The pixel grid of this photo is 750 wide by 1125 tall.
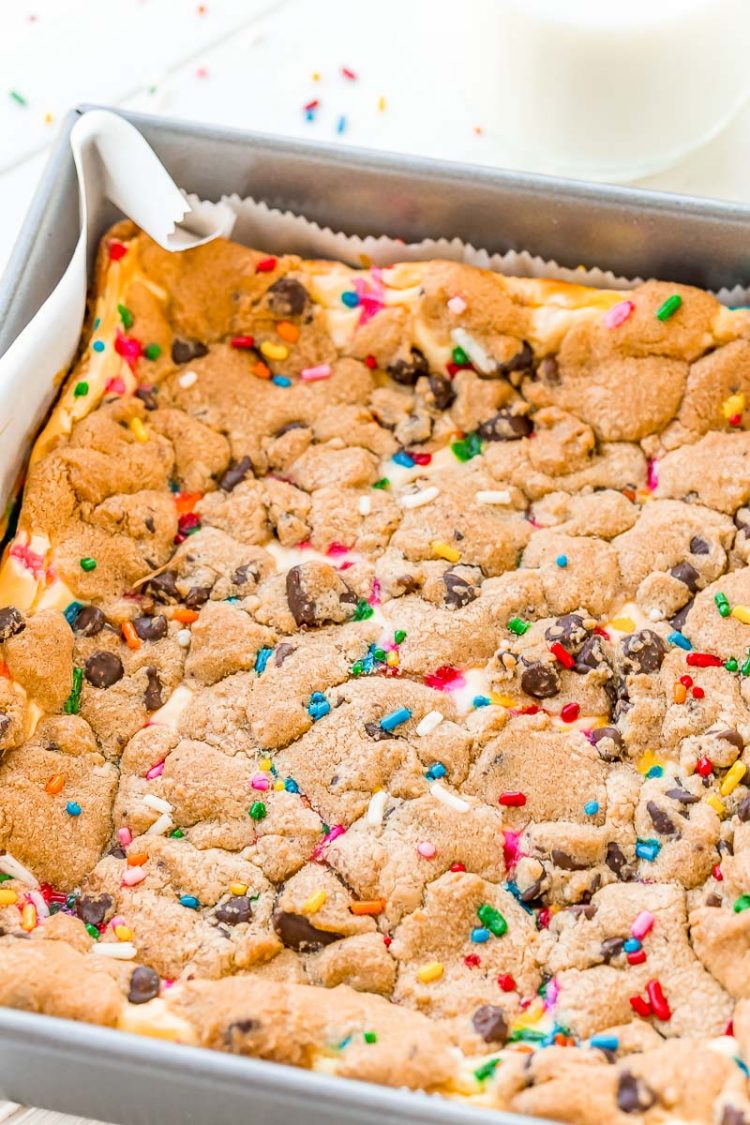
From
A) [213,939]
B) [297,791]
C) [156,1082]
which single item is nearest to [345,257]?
[297,791]

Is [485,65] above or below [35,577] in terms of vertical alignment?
above

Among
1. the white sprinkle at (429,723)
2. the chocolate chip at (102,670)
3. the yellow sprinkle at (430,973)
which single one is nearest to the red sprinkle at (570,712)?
the white sprinkle at (429,723)

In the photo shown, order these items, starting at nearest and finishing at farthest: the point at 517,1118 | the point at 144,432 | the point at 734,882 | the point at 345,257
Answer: the point at 517,1118 < the point at 734,882 < the point at 144,432 < the point at 345,257

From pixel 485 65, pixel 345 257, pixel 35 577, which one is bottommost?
pixel 35 577

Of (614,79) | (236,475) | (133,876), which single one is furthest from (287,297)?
(133,876)

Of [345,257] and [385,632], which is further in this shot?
[345,257]

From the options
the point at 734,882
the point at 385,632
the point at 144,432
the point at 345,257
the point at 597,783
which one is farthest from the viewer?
the point at 345,257

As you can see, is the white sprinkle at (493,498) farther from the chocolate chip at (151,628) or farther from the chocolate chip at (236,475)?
the chocolate chip at (151,628)

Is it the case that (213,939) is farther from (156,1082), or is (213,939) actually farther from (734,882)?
(734,882)
